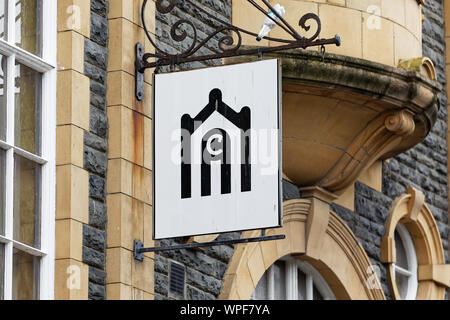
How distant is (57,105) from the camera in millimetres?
13500

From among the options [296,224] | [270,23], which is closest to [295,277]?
[296,224]

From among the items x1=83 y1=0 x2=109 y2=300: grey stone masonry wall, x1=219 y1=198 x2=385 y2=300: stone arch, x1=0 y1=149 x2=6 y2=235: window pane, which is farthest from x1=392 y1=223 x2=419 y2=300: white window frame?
x1=0 y1=149 x2=6 y2=235: window pane

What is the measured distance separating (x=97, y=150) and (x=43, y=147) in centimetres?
56

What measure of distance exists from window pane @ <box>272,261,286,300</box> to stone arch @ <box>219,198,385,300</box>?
0.22 meters

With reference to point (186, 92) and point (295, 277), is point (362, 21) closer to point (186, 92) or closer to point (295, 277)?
point (295, 277)

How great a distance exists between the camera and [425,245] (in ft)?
67.7

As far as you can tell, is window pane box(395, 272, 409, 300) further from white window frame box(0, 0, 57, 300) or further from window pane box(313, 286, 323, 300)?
white window frame box(0, 0, 57, 300)

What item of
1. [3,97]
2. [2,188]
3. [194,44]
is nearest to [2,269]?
[2,188]

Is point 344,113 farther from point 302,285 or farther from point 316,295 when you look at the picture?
point 316,295

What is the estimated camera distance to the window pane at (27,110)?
43.2 feet

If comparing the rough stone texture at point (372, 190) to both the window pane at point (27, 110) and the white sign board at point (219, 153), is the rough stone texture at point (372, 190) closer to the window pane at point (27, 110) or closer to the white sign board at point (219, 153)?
the window pane at point (27, 110)

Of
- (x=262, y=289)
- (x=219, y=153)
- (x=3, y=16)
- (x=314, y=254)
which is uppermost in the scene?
(x=3, y=16)

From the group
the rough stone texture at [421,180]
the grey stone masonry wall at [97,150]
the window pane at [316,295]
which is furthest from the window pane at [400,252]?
the grey stone masonry wall at [97,150]
